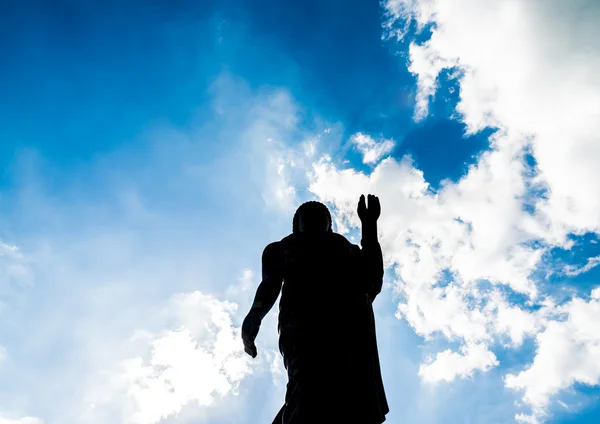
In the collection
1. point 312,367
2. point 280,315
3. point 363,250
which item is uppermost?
point 363,250

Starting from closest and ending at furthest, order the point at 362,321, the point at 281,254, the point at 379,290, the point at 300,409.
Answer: the point at 300,409, the point at 362,321, the point at 379,290, the point at 281,254

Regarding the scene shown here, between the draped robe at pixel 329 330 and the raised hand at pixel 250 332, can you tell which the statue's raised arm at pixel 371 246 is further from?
the raised hand at pixel 250 332

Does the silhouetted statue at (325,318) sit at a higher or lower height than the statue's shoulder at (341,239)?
lower

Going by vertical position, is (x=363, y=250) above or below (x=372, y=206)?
below

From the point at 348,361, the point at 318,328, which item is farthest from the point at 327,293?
the point at 348,361

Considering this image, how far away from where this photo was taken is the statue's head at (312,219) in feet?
23.1

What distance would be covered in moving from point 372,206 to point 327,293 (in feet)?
4.62

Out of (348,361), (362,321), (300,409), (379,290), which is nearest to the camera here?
(300,409)

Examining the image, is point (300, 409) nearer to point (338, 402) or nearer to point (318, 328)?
point (338, 402)

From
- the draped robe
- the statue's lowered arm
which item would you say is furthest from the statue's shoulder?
the statue's lowered arm

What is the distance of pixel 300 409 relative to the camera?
16.2 feet

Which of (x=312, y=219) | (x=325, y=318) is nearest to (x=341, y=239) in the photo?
(x=312, y=219)

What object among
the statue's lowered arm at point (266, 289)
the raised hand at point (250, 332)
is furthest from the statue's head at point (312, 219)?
the raised hand at point (250, 332)

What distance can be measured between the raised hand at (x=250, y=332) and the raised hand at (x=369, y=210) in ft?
6.77
